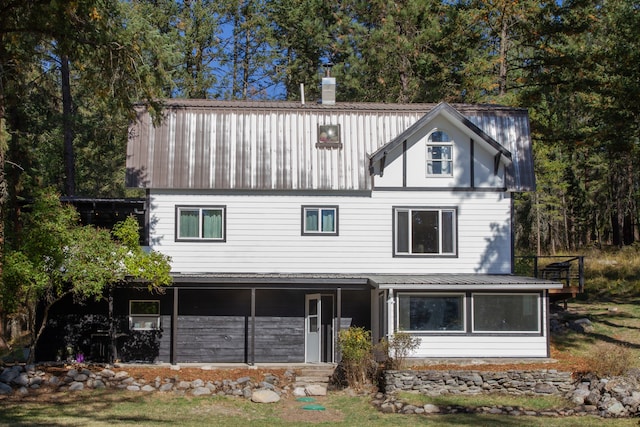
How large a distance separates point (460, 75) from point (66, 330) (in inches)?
732

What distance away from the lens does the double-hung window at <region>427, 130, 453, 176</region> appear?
936 inches

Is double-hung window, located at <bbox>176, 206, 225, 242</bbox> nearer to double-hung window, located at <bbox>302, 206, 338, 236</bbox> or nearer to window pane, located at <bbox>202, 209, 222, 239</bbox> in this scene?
window pane, located at <bbox>202, 209, 222, 239</bbox>

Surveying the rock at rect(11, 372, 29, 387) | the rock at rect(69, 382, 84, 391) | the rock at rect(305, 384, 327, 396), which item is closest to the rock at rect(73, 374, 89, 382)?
the rock at rect(69, 382, 84, 391)

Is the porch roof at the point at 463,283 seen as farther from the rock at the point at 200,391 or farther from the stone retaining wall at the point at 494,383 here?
the rock at the point at 200,391

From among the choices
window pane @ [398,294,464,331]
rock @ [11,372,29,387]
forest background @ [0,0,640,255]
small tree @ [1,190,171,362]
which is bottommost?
rock @ [11,372,29,387]

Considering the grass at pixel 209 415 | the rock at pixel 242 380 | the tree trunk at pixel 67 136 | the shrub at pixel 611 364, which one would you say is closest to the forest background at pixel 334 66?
the tree trunk at pixel 67 136

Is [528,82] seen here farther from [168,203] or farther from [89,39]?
[89,39]

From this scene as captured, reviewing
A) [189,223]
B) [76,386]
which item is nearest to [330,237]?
[189,223]

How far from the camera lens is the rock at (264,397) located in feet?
61.5

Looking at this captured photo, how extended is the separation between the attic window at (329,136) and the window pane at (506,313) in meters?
6.43

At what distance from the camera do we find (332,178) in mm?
23844

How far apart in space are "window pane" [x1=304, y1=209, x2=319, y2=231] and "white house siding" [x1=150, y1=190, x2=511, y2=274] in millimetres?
226

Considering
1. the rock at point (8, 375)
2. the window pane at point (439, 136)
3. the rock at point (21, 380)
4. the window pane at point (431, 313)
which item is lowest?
the rock at point (21, 380)

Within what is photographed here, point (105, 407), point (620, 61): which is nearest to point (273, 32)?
point (620, 61)
